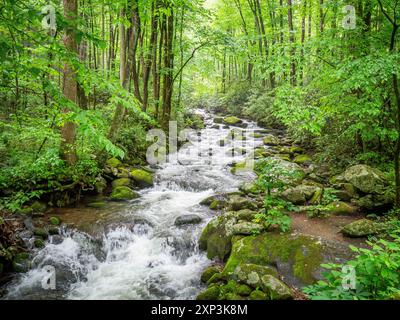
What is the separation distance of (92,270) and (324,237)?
17.0ft

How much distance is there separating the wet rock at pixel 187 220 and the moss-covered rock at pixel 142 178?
11.2 feet

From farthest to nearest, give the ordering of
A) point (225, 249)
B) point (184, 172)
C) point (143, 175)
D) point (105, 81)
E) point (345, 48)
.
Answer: point (184, 172) → point (143, 175) → point (345, 48) → point (225, 249) → point (105, 81)

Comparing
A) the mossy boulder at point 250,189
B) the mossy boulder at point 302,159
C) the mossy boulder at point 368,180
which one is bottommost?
the mossy boulder at point 250,189

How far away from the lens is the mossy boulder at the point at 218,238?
6121 millimetres

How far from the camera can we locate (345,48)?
7.53m

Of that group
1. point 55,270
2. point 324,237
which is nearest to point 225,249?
point 324,237

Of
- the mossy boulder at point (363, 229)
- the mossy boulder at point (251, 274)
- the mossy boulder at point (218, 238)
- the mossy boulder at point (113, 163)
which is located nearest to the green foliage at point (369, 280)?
the mossy boulder at point (251, 274)

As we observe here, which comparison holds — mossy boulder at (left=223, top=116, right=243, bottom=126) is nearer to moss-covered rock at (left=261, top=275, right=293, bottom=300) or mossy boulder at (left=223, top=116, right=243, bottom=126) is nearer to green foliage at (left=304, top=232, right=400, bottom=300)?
moss-covered rock at (left=261, top=275, right=293, bottom=300)

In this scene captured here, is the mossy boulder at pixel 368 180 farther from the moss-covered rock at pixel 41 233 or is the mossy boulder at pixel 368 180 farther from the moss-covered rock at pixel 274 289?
the moss-covered rock at pixel 41 233

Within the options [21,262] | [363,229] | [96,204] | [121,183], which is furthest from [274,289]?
[121,183]

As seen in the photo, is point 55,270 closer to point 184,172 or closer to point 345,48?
point 184,172

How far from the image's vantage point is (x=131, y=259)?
653 cm

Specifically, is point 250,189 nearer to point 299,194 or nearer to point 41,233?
point 299,194

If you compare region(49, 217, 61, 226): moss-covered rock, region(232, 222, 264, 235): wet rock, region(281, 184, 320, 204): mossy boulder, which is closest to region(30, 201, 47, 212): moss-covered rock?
region(49, 217, 61, 226): moss-covered rock
